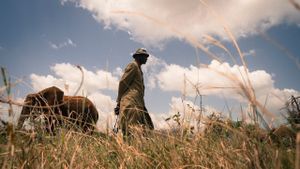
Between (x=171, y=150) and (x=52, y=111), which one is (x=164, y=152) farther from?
(x=52, y=111)

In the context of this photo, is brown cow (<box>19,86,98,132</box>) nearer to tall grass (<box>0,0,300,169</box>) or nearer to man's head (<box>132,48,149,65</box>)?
tall grass (<box>0,0,300,169</box>)

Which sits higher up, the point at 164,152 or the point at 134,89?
the point at 134,89

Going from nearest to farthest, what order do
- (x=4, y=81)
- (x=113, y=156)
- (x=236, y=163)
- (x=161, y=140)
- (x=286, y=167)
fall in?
(x=4, y=81), (x=286, y=167), (x=236, y=163), (x=161, y=140), (x=113, y=156)

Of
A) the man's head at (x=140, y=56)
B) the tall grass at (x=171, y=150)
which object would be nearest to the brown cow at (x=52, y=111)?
the tall grass at (x=171, y=150)

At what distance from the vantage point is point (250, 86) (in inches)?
52.1

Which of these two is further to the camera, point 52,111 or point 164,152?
point 164,152

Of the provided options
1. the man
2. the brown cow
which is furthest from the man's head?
the brown cow

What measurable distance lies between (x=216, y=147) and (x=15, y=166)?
1228 millimetres

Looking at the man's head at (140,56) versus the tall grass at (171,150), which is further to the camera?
the man's head at (140,56)

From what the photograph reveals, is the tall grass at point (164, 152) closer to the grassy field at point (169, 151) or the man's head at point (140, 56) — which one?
the grassy field at point (169, 151)

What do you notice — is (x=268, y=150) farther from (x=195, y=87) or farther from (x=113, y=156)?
(x=113, y=156)

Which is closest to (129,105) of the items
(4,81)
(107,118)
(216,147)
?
(107,118)

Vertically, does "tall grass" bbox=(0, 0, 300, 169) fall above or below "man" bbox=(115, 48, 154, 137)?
below

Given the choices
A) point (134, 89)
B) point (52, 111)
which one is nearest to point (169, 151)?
point (52, 111)
